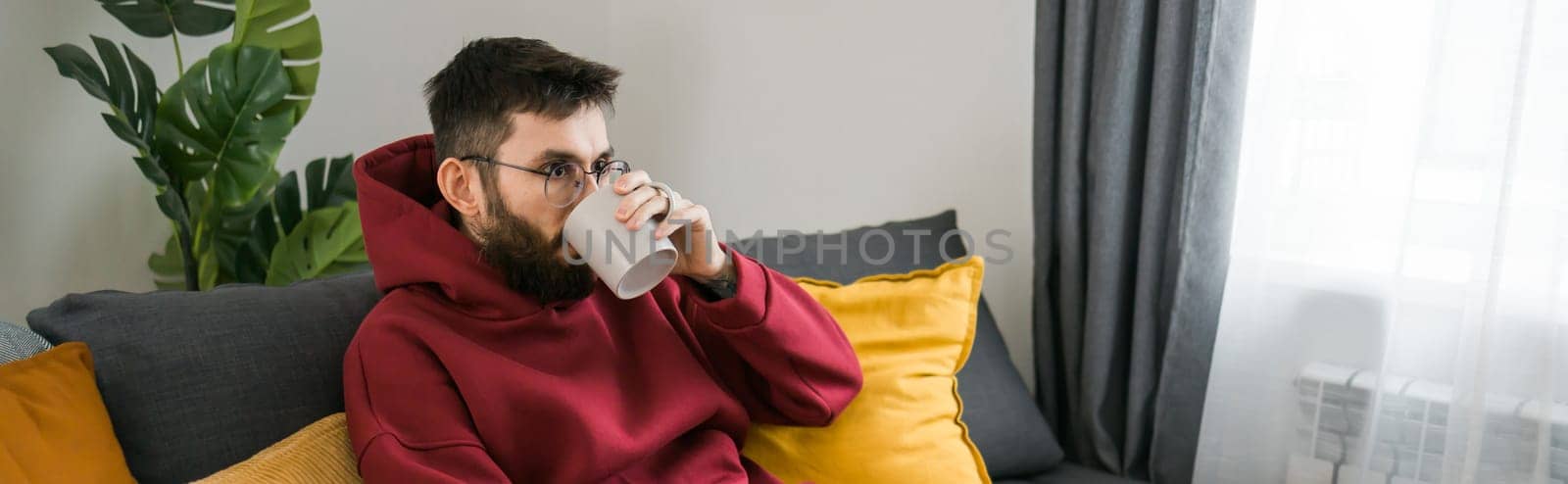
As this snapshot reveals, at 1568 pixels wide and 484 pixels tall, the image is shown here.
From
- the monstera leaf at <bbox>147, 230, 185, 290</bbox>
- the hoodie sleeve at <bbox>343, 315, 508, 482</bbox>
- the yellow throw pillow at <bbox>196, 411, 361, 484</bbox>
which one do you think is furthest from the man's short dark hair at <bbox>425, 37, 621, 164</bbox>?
the monstera leaf at <bbox>147, 230, 185, 290</bbox>

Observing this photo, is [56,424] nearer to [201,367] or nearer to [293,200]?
[201,367]

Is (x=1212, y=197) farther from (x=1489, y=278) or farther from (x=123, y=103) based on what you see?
(x=123, y=103)

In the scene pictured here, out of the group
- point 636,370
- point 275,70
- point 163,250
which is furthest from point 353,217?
point 636,370

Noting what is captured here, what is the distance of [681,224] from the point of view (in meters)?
1.37

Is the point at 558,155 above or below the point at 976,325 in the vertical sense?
above

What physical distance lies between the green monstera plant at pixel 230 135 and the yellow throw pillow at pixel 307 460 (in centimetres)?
100

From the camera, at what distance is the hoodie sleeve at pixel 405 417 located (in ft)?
4.20

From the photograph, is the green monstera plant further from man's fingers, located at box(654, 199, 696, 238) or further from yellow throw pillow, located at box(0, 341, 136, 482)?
man's fingers, located at box(654, 199, 696, 238)

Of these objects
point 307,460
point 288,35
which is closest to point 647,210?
point 307,460

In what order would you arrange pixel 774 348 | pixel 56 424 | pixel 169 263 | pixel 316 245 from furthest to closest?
1. pixel 169 263
2. pixel 316 245
3. pixel 774 348
4. pixel 56 424

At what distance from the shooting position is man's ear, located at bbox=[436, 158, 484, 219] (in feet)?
4.76

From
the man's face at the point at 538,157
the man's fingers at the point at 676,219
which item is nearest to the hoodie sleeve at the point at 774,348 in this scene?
the man's fingers at the point at 676,219

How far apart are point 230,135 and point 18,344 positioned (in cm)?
95

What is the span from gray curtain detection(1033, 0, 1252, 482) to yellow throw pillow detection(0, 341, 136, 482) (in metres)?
1.57
